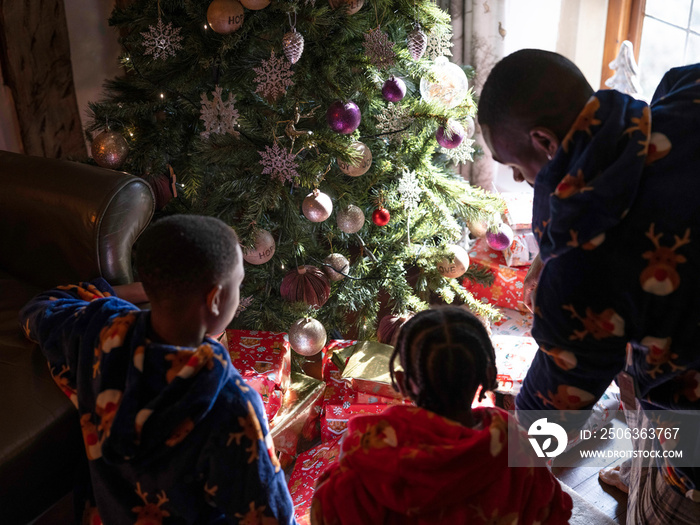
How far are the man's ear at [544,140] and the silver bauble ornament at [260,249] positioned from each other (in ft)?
3.05

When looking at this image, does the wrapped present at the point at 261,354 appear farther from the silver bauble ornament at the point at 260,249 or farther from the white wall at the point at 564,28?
the white wall at the point at 564,28

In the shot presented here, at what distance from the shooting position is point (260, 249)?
169 cm

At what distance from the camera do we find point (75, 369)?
3.36ft

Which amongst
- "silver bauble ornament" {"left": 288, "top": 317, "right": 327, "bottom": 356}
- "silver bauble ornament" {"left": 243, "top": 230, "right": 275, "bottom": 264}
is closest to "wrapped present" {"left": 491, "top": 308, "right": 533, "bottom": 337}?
"silver bauble ornament" {"left": 288, "top": 317, "right": 327, "bottom": 356}

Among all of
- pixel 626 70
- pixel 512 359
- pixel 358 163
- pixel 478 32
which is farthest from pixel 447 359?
pixel 478 32

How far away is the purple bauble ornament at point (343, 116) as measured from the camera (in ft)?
5.30

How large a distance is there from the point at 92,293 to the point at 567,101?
98cm

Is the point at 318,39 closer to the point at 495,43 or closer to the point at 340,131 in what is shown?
the point at 340,131

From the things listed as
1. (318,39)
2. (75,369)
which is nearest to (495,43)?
(318,39)

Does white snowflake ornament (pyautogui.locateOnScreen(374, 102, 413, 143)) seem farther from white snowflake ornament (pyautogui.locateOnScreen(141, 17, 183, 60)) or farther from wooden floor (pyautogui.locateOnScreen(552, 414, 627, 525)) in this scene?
wooden floor (pyautogui.locateOnScreen(552, 414, 627, 525))

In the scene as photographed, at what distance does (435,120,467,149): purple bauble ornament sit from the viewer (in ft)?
5.82

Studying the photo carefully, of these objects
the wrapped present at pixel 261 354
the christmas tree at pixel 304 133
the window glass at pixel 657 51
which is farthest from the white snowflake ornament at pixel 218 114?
the window glass at pixel 657 51

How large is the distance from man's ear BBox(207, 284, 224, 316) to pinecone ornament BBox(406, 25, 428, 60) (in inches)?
41.5

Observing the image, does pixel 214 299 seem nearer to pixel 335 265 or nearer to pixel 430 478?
pixel 430 478
